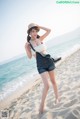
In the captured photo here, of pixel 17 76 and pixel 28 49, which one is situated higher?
pixel 28 49

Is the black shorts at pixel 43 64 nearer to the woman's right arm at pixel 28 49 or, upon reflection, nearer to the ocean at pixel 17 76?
the woman's right arm at pixel 28 49

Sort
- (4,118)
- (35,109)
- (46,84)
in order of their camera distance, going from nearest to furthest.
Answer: (46,84)
(35,109)
(4,118)

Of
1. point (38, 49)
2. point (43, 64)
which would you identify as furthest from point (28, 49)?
point (43, 64)

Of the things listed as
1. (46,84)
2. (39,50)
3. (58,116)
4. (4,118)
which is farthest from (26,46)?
(4,118)

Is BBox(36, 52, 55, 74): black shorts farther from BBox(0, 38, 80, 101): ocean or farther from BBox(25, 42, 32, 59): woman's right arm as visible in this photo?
BBox(0, 38, 80, 101): ocean

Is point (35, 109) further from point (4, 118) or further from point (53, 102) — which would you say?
point (4, 118)

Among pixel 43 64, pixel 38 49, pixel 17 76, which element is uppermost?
pixel 38 49

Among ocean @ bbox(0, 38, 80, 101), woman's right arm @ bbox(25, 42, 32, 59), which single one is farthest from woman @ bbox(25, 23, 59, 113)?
ocean @ bbox(0, 38, 80, 101)

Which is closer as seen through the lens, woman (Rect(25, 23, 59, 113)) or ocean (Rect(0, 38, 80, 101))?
woman (Rect(25, 23, 59, 113))

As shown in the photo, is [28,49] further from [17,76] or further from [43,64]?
[17,76]

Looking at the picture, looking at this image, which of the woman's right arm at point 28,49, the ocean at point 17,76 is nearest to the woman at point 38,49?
the woman's right arm at point 28,49

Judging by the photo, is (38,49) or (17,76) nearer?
(38,49)

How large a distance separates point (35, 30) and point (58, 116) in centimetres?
190

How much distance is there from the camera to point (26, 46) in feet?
15.6
